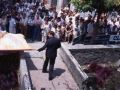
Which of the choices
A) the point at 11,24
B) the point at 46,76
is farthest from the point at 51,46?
the point at 11,24

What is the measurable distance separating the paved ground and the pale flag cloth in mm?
888

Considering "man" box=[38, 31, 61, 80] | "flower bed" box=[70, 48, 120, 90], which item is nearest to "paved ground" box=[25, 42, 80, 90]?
"man" box=[38, 31, 61, 80]

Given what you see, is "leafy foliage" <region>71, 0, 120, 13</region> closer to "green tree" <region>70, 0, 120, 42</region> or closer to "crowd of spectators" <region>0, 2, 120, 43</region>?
"green tree" <region>70, 0, 120, 42</region>

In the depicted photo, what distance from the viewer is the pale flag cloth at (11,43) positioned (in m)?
11.7

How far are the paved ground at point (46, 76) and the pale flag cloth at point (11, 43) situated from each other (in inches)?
35.0

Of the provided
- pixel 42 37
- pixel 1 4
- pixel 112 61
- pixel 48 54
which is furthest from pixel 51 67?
pixel 1 4

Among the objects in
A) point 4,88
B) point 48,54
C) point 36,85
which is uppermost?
point 4,88

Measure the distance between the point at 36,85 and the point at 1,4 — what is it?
9970 millimetres

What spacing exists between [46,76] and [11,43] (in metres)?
1.85

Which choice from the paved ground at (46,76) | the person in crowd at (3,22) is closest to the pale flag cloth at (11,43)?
the paved ground at (46,76)

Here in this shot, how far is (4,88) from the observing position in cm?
550

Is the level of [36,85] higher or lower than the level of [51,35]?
lower

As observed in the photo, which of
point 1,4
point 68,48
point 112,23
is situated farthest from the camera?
point 1,4

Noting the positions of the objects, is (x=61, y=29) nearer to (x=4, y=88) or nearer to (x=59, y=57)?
(x=59, y=57)
